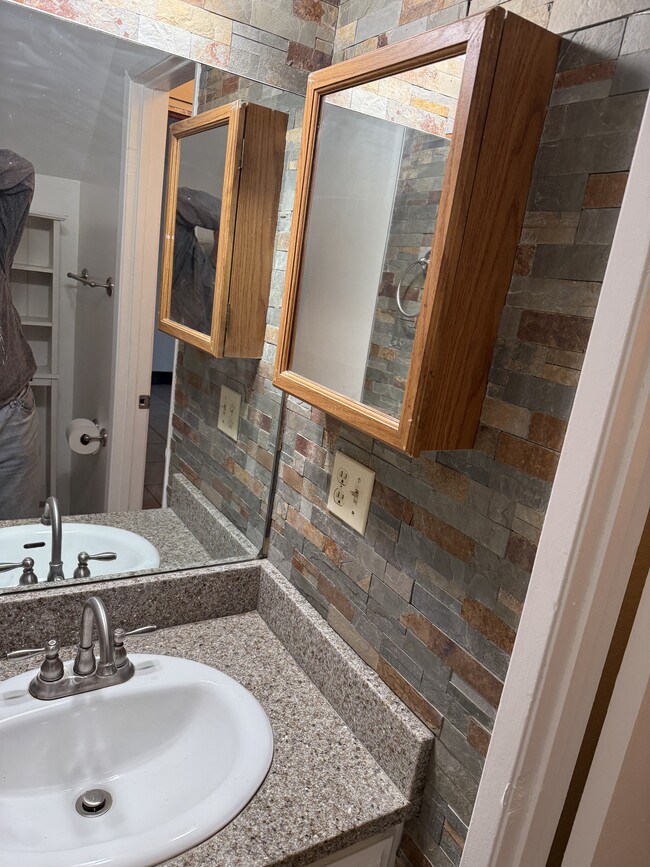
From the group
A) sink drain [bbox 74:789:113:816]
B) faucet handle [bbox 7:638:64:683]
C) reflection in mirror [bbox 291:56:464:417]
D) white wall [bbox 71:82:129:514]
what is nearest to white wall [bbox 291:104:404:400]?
reflection in mirror [bbox 291:56:464:417]

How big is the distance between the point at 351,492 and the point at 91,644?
0.49 metres

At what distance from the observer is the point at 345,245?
0.90 m

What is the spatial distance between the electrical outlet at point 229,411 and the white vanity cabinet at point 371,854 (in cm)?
75

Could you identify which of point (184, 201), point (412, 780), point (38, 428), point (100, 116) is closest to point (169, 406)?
point (38, 428)

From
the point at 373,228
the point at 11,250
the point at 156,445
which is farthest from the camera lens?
the point at 156,445

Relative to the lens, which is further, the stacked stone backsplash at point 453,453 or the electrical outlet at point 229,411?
the electrical outlet at point 229,411

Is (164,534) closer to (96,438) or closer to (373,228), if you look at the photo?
(96,438)

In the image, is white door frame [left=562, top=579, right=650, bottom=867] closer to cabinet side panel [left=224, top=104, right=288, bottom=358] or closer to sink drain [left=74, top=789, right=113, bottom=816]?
sink drain [left=74, top=789, right=113, bottom=816]

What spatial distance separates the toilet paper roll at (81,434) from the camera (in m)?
1.08

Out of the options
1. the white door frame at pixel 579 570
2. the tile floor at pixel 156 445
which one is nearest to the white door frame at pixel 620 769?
the white door frame at pixel 579 570

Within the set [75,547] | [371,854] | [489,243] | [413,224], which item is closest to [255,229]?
[413,224]

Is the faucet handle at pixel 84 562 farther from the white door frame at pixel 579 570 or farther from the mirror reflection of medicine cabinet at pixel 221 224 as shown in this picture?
the white door frame at pixel 579 570

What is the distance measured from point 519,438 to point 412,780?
20.5 inches

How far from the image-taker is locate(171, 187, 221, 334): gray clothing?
1097 millimetres
